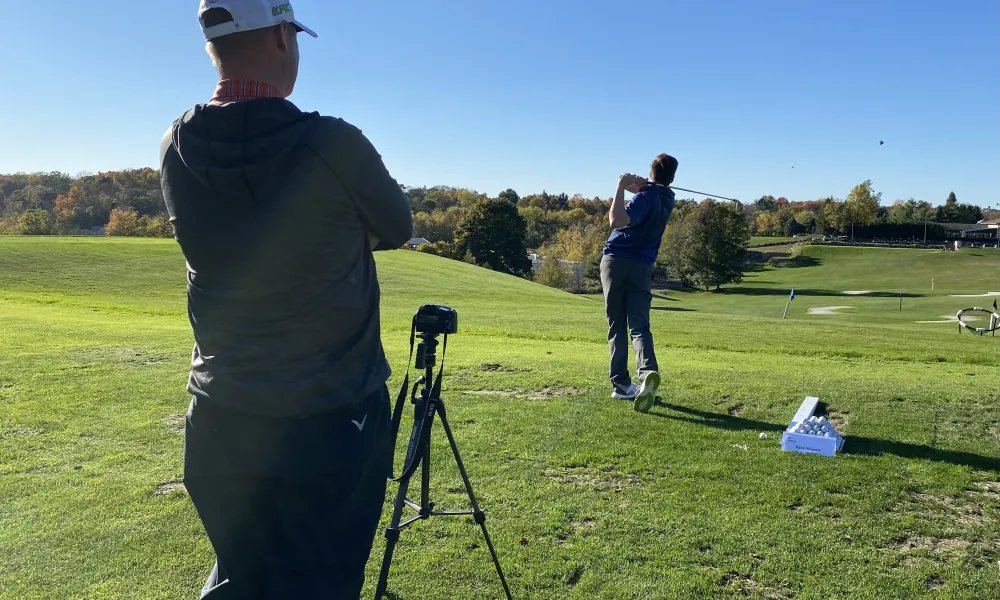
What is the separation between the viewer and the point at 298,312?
2062 millimetres

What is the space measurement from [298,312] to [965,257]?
9120cm

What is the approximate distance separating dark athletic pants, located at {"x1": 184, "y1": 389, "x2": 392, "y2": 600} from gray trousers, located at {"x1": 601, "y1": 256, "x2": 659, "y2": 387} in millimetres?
5239

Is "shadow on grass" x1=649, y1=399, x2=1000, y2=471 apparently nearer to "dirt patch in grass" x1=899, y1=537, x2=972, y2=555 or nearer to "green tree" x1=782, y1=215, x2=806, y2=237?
"dirt patch in grass" x1=899, y1=537, x2=972, y2=555

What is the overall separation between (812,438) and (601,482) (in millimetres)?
1874

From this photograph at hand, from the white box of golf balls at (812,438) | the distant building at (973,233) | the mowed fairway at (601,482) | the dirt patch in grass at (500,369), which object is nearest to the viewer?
the mowed fairway at (601,482)

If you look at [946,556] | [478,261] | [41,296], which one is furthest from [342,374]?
[478,261]

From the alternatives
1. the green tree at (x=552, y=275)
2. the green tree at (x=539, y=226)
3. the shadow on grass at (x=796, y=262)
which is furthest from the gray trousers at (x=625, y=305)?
the green tree at (x=539, y=226)

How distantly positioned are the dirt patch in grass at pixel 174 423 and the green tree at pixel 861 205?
11188 centimetres

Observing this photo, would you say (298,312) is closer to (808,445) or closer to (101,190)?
(808,445)

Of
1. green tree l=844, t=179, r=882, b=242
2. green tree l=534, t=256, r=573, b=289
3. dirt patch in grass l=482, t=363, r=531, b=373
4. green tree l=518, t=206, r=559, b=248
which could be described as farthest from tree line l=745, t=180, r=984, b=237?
dirt patch in grass l=482, t=363, r=531, b=373

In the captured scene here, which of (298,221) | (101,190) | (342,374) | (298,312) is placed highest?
(101,190)

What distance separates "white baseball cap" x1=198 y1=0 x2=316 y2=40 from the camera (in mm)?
2023

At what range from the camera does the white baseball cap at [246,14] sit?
202 centimetres

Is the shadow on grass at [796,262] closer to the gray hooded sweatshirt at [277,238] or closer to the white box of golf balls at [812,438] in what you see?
the white box of golf balls at [812,438]
